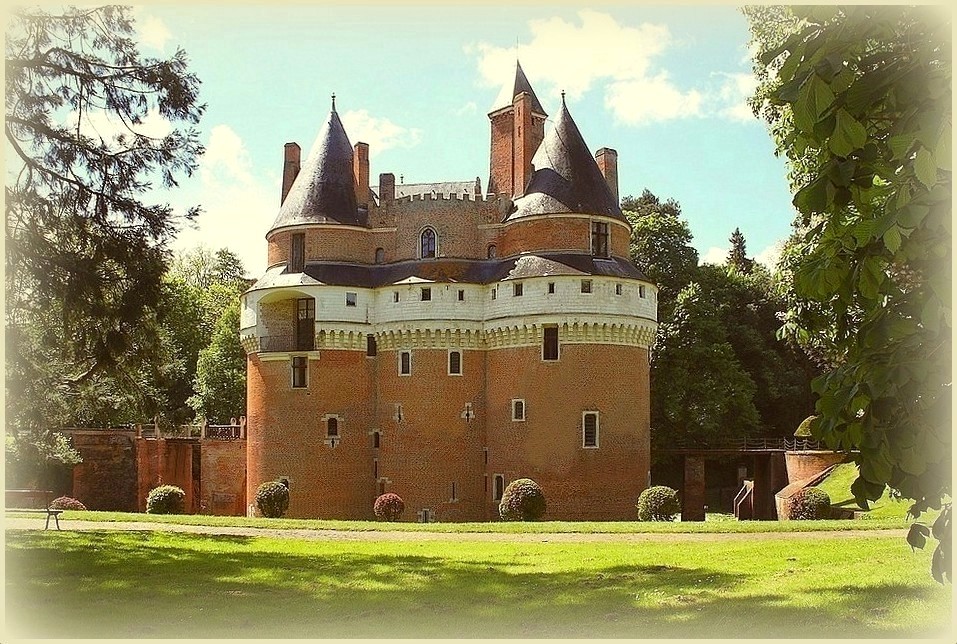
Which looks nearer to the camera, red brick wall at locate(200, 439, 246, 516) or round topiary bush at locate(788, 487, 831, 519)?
round topiary bush at locate(788, 487, 831, 519)

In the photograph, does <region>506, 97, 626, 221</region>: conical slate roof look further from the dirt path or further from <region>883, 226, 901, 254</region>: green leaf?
<region>883, 226, 901, 254</region>: green leaf

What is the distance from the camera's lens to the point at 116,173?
1703cm

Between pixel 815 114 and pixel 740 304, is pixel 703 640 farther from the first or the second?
pixel 740 304

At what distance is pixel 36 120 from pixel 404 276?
2282 cm

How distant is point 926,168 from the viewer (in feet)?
22.8

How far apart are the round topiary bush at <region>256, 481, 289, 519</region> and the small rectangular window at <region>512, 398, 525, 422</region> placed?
341 inches

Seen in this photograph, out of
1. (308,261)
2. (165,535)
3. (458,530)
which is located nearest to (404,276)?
(308,261)

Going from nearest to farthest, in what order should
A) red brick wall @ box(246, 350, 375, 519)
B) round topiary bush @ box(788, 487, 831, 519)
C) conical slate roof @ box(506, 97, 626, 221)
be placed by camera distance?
1. round topiary bush @ box(788, 487, 831, 519)
2. conical slate roof @ box(506, 97, 626, 221)
3. red brick wall @ box(246, 350, 375, 519)

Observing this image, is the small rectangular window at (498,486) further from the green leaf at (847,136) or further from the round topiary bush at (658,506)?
the green leaf at (847,136)

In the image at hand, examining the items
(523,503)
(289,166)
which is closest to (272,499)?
(523,503)

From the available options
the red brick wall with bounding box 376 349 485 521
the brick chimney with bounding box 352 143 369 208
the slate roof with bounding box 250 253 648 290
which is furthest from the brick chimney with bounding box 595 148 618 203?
the brick chimney with bounding box 352 143 369 208

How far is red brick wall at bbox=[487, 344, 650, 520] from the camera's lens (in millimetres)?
34625

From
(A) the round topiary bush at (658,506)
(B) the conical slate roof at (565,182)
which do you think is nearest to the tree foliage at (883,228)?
(A) the round topiary bush at (658,506)

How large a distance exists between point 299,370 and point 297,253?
454 centimetres
